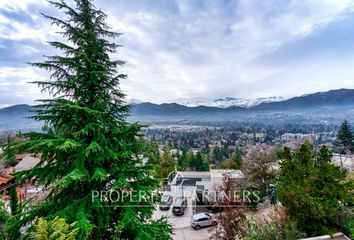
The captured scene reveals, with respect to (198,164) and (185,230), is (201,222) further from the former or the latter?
(198,164)

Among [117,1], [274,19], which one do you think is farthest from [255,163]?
[117,1]

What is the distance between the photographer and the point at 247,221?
888cm

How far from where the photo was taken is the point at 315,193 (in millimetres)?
8555

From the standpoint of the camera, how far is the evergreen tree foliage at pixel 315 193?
785 cm

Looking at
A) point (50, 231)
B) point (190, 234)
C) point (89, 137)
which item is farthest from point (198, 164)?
point (50, 231)

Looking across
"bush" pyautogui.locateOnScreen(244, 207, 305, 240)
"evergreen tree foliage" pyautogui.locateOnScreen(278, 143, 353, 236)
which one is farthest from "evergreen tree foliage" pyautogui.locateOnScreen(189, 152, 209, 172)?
"evergreen tree foliage" pyautogui.locateOnScreen(278, 143, 353, 236)

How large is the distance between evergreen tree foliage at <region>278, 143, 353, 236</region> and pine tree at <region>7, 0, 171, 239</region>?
5.43m

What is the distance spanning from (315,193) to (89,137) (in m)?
9.05

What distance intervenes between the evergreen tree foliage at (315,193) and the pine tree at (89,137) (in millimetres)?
5427

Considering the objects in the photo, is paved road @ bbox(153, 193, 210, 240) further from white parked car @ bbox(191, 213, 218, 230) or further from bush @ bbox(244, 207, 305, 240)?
bush @ bbox(244, 207, 305, 240)

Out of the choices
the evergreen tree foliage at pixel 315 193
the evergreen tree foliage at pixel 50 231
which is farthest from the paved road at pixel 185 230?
the evergreen tree foliage at pixel 50 231

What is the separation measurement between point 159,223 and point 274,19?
1292cm

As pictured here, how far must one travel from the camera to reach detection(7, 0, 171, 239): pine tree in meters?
4.64

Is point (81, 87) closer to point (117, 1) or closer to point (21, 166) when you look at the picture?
point (117, 1)
